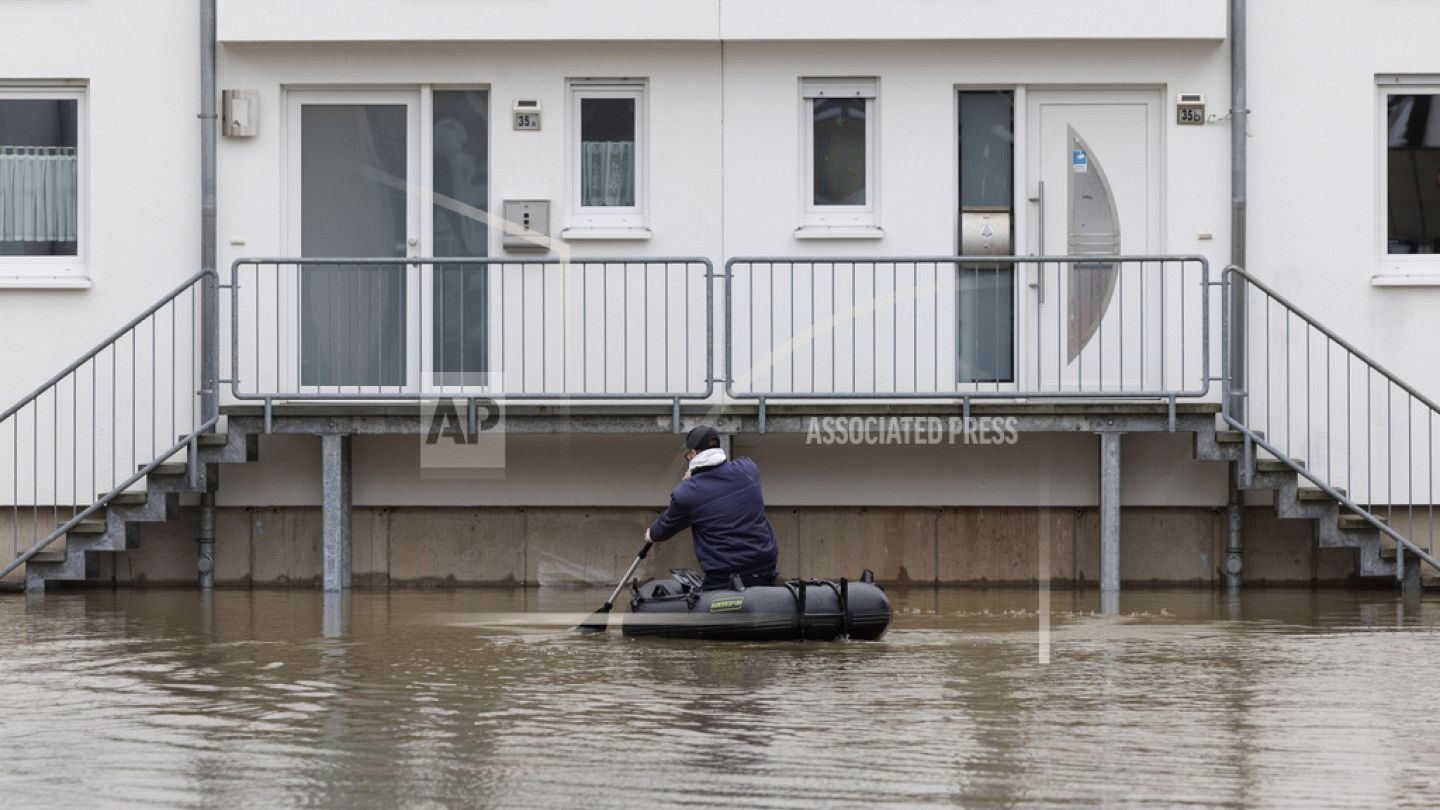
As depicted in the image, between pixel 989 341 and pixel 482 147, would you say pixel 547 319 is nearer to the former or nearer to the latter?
pixel 482 147

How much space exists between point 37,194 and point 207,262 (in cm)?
147

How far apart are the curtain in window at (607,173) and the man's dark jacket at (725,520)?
3.86 metres

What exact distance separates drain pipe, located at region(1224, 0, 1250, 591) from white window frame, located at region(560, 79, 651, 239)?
4282 millimetres

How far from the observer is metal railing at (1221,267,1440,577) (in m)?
16.2

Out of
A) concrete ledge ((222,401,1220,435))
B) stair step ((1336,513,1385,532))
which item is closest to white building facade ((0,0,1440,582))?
concrete ledge ((222,401,1220,435))

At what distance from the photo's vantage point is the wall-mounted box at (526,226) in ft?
54.3

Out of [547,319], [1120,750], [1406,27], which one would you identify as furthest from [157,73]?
[1120,750]

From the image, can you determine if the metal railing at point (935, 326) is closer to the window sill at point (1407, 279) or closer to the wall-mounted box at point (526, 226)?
the window sill at point (1407, 279)

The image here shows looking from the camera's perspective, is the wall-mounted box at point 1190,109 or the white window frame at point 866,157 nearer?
the wall-mounted box at point 1190,109

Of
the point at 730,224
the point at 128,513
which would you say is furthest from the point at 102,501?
the point at 730,224

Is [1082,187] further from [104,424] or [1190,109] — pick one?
[104,424]

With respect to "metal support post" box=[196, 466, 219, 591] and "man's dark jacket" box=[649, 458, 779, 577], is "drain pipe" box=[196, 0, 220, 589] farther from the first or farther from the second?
"man's dark jacket" box=[649, 458, 779, 577]

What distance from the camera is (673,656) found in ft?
39.5

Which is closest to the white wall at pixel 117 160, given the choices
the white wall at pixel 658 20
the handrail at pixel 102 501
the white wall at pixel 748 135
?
the white wall at pixel 748 135
